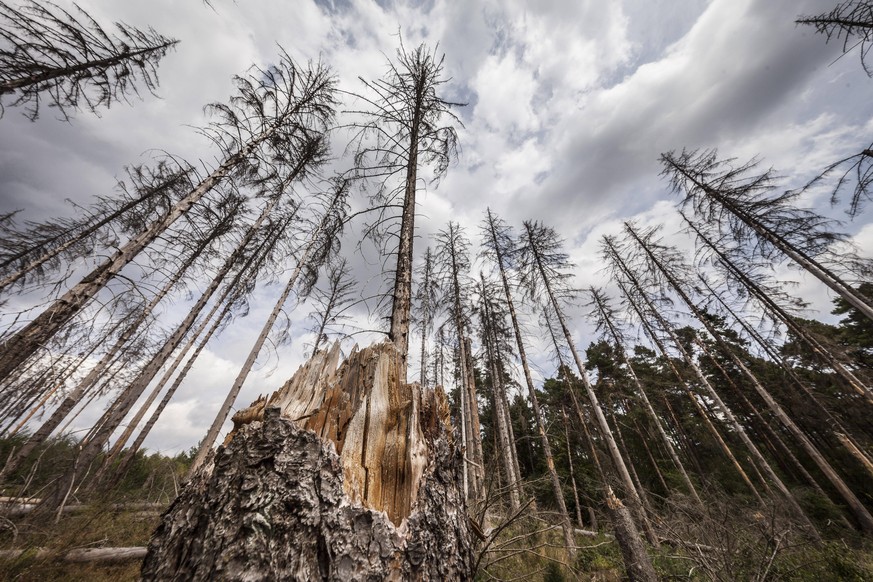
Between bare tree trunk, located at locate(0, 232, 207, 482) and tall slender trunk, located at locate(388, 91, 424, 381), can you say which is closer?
tall slender trunk, located at locate(388, 91, 424, 381)

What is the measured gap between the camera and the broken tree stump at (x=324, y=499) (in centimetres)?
125

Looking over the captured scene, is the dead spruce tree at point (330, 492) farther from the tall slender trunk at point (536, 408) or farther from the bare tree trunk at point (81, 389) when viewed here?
the bare tree trunk at point (81, 389)

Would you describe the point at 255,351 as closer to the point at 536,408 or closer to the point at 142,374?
the point at 142,374

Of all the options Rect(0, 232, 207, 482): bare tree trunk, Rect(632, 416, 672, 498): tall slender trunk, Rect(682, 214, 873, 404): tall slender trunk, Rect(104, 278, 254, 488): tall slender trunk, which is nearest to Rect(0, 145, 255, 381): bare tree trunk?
Rect(0, 232, 207, 482): bare tree trunk

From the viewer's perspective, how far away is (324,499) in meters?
1.46

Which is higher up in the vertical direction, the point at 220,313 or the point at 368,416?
the point at 220,313

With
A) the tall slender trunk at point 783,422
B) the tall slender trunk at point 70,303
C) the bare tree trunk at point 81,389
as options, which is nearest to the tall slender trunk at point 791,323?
the tall slender trunk at point 783,422

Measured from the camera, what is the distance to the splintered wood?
1.76 metres

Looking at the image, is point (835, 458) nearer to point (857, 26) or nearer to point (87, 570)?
point (857, 26)

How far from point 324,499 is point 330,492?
0.04 metres

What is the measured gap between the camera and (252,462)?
1.49 meters

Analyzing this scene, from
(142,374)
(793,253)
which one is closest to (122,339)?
(142,374)

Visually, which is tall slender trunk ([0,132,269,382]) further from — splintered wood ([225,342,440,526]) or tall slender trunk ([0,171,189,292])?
splintered wood ([225,342,440,526])

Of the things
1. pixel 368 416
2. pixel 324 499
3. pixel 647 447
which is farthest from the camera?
pixel 647 447
